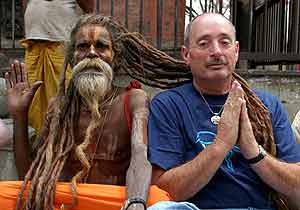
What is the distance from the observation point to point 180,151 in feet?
10.7

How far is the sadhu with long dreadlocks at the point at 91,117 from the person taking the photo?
3301 mm

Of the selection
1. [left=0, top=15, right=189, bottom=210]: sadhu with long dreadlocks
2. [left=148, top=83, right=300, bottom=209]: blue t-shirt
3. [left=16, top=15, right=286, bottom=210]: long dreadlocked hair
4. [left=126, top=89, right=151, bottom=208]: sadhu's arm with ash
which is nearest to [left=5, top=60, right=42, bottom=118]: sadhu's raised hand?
[left=0, top=15, right=189, bottom=210]: sadhu with long dreadlocks

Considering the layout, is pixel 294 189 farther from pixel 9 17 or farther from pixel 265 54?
pixel 9 17

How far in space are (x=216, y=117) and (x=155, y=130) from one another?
34 centimetres

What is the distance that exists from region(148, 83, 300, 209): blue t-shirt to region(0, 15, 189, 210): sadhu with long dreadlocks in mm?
96

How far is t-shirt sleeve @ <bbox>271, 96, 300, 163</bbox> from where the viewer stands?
333 centimetres

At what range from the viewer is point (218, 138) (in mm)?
3096

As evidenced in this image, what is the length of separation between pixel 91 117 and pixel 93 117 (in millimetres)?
42

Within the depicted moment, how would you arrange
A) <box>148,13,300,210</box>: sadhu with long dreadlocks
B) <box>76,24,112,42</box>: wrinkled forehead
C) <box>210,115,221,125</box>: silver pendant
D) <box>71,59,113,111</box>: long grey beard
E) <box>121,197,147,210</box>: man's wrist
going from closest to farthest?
<box>121,197,147,210</box>: man's wrist, <box>148,13,300,210</box>: sadhu with long dreadlocks, <box>210,115,221,125</box>: silver pendant, <box>71,59,113,111</box>: long grey beard, <box>76,24,112,42</box>: wrinkled forehead

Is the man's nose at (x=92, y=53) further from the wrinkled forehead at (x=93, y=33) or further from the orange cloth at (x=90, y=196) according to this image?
the orange cloth at (x=90, y=196)

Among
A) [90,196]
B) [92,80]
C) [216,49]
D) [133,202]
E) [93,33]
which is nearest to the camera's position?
[133,202]

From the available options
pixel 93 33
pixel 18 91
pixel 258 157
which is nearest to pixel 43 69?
pixel 18 91

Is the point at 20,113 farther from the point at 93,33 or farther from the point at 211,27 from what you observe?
the point at 211,27

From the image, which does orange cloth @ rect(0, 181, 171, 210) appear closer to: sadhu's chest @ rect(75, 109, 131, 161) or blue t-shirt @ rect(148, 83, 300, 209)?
blue t-shirt @ rect(148, 83, 300, 209)
